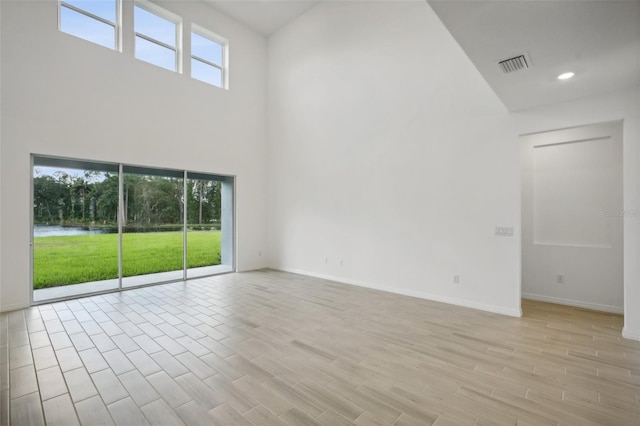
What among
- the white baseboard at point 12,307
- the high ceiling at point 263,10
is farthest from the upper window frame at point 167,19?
the white baseboard at point 12,307

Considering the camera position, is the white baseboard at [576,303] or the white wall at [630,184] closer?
the white wall at [630,184]

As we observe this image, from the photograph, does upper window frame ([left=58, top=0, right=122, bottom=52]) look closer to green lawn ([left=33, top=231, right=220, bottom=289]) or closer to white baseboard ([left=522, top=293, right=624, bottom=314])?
green lawn ([left=33, top=231, right=220, bottom=289])

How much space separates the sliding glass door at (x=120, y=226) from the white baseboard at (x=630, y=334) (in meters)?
7.04

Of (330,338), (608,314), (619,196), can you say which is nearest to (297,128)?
(330,338)

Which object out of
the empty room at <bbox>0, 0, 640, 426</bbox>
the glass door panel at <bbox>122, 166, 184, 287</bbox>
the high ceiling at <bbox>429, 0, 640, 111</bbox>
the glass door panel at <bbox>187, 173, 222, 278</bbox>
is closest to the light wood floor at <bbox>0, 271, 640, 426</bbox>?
the empty room at <bbox>0, 0, 640, 426</bbox>

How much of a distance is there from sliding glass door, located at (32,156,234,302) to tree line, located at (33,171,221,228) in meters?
0.01

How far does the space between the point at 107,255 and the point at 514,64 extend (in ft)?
22.3

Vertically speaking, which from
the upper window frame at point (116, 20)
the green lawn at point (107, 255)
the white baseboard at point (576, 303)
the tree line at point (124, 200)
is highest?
the upper window frame at point (116, 20)

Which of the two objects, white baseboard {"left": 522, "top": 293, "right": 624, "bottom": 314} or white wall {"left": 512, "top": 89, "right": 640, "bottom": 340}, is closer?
white wall {"left": 512, "top": 89, "right": 640, "bottom": 340}

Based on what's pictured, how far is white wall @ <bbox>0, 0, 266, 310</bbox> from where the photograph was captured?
434cm

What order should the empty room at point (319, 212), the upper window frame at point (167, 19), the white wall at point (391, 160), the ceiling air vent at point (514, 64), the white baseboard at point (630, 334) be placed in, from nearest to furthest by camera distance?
the empty room at point (319, 212) < the ceiling air vent at point (514, 64) < the white baseboard at point (630, 334) < the white wall at point (391, 160) < the upper window frame at point (167, 19)

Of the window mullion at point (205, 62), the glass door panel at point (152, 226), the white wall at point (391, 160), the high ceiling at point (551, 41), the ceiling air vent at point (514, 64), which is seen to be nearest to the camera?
the high ceiling at point (551, 41)

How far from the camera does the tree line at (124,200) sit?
481 centimetres

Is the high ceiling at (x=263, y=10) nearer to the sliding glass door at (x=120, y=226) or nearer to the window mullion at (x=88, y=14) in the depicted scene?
the window mullion at (x=88, y=14)
